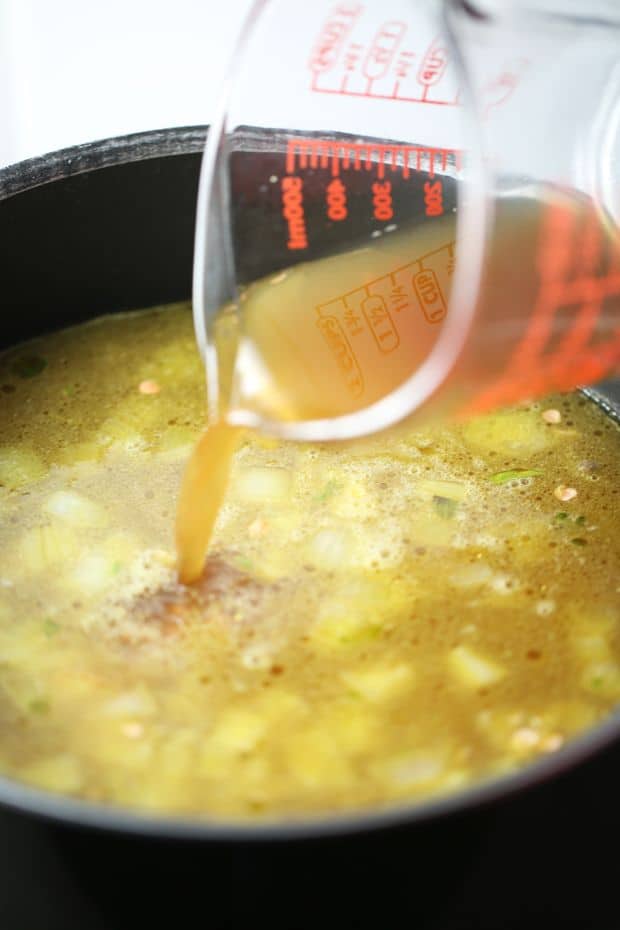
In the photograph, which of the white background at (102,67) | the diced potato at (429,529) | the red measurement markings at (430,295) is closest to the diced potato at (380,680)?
the diced potato at (429,529)

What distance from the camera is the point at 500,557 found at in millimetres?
1525

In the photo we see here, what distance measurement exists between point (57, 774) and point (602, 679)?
59 centimetres

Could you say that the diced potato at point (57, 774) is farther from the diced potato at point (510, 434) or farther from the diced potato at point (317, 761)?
the diced potato at point (510, 434)

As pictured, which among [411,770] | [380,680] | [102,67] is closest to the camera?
[411,770]

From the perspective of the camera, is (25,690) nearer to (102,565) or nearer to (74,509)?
(102,565)

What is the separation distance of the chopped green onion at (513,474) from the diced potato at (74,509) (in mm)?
515

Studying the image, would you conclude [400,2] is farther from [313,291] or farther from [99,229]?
[99,229]

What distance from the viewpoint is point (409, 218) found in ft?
5.06

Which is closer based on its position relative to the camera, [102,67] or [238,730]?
[238,730]

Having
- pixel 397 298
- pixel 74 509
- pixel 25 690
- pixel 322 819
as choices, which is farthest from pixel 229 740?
pixel 397 298

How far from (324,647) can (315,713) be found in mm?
103

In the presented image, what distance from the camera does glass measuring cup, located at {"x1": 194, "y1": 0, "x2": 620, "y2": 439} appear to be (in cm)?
106

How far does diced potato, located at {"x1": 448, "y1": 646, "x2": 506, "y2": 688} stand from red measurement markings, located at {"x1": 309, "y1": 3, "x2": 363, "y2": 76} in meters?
0.66

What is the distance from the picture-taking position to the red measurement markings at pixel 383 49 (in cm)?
135
